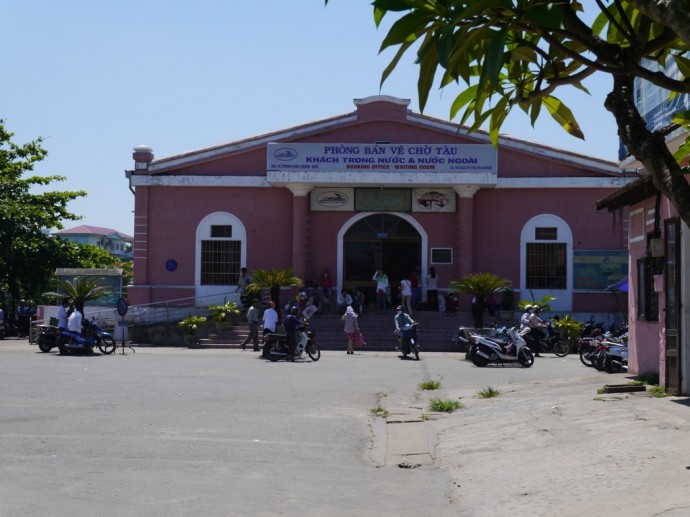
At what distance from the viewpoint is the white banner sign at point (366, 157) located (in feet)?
113

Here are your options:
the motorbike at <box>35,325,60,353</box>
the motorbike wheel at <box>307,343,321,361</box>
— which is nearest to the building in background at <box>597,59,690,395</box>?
the motorbike wheel at <box>307,343,321,361</box>

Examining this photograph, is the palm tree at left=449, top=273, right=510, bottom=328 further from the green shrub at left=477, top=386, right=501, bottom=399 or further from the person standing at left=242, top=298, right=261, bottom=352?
the green shrub at left=477, top=386, right=501, bottom=399

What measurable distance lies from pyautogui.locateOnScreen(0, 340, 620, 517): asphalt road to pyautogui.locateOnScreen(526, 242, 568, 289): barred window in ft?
48.0

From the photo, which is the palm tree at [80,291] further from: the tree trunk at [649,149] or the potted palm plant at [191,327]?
the tree trunk at [649,149]

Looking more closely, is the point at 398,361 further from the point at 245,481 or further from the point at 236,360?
the point at 245,481

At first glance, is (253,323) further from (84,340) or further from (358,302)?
(358,302)

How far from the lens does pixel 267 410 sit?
13891mm

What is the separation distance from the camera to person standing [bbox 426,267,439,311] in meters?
34.9

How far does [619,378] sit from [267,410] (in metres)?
7.18

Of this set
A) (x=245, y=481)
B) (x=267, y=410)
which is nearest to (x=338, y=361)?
(x=267, y=410)

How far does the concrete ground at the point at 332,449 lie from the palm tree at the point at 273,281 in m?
14.5

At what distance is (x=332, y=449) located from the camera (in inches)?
419

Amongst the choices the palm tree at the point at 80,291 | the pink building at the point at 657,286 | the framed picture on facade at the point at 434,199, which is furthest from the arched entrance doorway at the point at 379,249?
the pink building at the point at 657,286

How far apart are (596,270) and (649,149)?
30915mm
